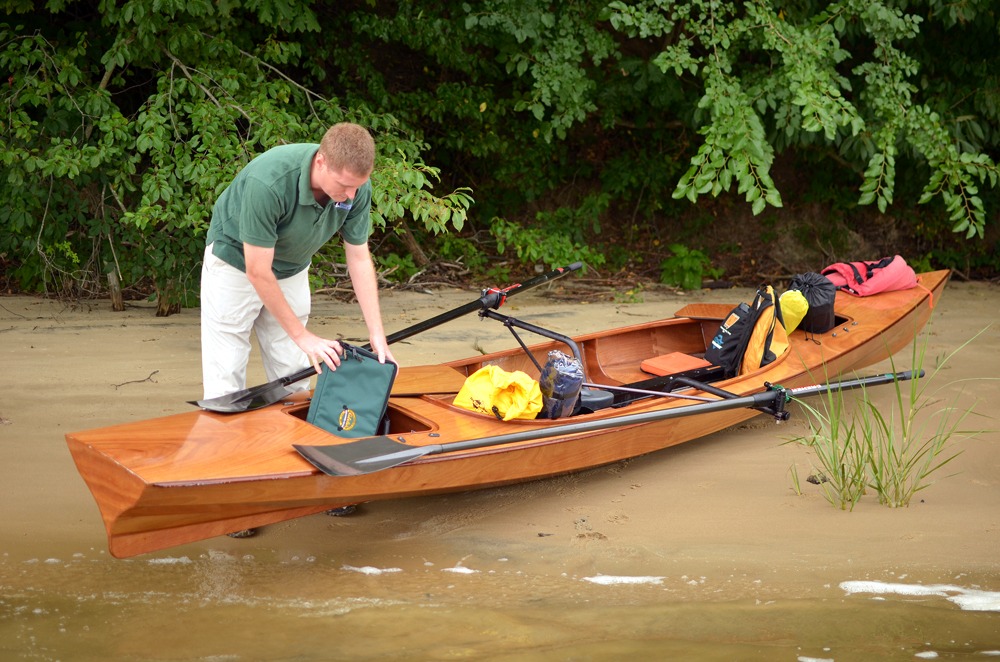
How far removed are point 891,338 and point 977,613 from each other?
2.47 meters

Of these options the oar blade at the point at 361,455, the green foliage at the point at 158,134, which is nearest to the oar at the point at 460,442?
the oar blade at the point at 361,455

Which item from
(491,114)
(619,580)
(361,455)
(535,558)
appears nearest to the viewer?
(361,455)

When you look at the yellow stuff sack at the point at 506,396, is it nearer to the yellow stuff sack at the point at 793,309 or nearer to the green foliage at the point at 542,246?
the yellow stuff sack at the point at 793,309

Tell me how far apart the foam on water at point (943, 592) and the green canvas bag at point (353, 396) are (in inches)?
74.1

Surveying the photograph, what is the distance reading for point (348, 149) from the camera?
10.8 feet

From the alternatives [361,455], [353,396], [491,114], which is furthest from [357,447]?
[491,114]

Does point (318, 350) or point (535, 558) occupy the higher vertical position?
point (318, 350)

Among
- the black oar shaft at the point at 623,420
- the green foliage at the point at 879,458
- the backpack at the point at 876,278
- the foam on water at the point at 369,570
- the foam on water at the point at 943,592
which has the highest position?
the backpack at the point at 876,278

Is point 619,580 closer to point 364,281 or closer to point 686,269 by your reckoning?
point 364,281

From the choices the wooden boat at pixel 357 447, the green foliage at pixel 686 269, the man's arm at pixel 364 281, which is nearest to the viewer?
the wooden boat at pixel 357 447

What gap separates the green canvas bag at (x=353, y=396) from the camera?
3.75 metres

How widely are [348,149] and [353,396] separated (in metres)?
1.02

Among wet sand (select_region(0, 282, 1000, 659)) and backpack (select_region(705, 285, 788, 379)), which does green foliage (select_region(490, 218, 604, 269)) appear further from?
wet sand (select_region(0, 282, 1000, 659))

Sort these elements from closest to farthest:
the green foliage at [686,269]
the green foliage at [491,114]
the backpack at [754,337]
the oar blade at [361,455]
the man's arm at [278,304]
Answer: the oar blade at [361,455]
the man's arm at [278,304]
the backpack at [754,337]
the green foliage at [491,114]
the green foliage at [686,269]
